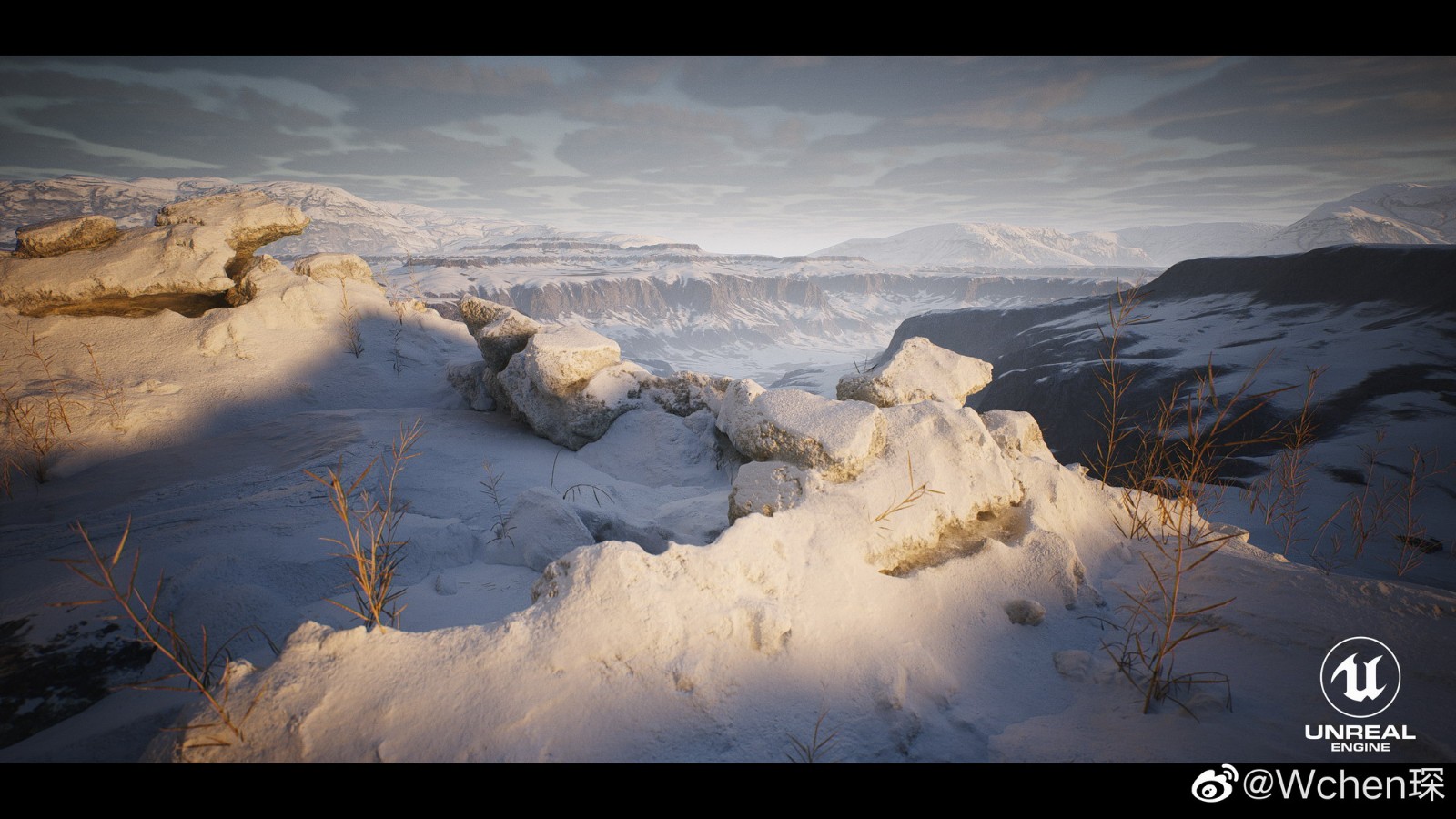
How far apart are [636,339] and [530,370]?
97.5m

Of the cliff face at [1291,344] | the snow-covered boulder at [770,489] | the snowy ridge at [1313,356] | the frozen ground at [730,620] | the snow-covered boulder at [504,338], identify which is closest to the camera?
the frozen ground at [730,620]

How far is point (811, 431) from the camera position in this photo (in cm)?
336

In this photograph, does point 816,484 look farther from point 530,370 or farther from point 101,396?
point 101,396

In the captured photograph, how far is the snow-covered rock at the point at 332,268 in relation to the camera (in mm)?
8914

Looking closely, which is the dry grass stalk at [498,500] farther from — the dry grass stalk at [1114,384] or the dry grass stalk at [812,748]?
the dry grass stalk at [1114,384]

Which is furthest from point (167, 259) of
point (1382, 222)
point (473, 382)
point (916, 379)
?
point (1382, 222)

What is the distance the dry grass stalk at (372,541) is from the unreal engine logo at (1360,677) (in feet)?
12.9

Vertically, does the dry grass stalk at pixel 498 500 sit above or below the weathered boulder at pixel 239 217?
below

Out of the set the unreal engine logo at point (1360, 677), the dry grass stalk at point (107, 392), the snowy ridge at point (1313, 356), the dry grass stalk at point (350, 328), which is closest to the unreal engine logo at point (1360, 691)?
the unreal engine logo at point (1360, 677)

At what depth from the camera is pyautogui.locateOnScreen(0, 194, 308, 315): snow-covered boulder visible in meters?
6.62

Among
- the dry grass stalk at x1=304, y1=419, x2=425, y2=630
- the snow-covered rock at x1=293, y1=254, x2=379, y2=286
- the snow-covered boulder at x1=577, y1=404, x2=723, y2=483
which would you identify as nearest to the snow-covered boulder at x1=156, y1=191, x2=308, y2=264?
the snow-covered rock at x1=293, y1=254, x2=379, y2=286

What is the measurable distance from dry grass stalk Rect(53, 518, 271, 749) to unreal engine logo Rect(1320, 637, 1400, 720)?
4048mm

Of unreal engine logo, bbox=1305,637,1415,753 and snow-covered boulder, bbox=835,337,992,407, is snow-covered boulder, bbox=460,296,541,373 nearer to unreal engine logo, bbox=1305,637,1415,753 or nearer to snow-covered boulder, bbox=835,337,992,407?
snow-covered boulder, bbox=835,337,992,407

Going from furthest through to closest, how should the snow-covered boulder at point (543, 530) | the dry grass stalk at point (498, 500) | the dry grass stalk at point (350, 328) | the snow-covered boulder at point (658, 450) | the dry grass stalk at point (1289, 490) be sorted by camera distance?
1. the dry grass stalk at point (350, 328)
2. the snow-covered boulder at point (658, 450)
3. the dry grass stalk at point (1289, 490)
4. the dry grass stalk at point (498, 500)
5. the snow-covered boulder at point (543, 530)
